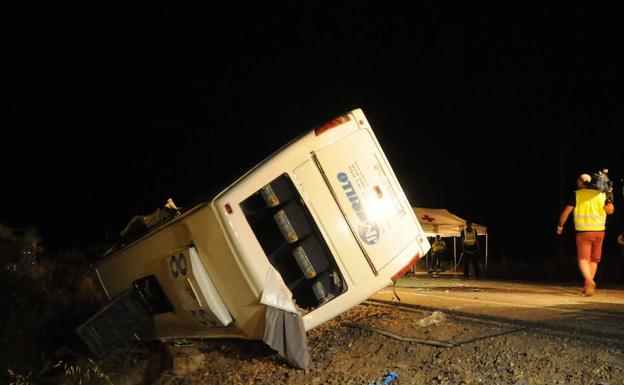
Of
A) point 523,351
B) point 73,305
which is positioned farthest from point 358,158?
point 73,305

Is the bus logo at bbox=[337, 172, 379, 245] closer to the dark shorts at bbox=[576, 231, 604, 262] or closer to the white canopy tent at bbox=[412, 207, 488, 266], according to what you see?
the dark shorts at bbox=[576, 231, 604, 262]

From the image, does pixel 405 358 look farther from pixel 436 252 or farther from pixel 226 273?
pixel 436 252

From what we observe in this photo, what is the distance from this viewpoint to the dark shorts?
7590 mm

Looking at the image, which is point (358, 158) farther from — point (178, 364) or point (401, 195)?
point (178, 364)

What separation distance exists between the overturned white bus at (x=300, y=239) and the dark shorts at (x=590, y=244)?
126 inches

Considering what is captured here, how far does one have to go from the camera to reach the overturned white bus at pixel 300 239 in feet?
15.8

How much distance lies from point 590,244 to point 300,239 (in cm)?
446

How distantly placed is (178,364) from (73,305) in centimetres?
294

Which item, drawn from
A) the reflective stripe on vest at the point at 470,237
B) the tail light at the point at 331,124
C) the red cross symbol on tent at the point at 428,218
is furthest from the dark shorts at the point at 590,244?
the red cross symbol on tent at the point at 428,218

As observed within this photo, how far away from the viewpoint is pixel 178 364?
5801 millimetres

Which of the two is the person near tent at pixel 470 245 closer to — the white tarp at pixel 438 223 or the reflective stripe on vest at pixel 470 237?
the reflective stripe on vest at pixel 470 237

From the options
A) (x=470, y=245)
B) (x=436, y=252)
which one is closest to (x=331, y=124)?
(x=470, y=245)

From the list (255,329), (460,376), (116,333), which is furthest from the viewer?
(116,333)

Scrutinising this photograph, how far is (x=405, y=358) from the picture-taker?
4.85m
